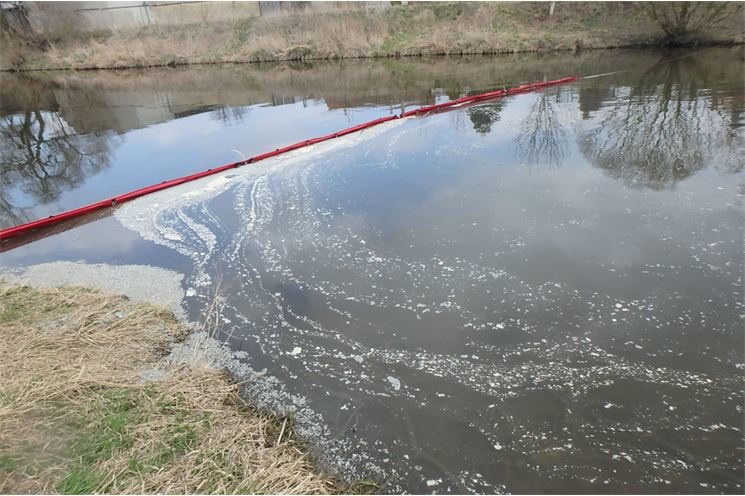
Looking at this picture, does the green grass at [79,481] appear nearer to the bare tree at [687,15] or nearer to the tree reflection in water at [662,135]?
the tree reflection in water at [662,135]

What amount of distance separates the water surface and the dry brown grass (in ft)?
1.14

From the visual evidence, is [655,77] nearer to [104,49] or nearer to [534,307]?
[534,307]

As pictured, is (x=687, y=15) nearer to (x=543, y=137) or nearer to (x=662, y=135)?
(x=662, y=135)

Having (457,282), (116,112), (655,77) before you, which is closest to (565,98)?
(655,77)

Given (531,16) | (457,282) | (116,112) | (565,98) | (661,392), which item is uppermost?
(531,16)

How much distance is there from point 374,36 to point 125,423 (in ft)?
73.6

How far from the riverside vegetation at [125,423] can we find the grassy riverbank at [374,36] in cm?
2049

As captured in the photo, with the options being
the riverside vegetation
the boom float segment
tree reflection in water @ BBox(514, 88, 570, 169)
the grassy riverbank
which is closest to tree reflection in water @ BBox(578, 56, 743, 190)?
tree reflection in water @ BBox(514, 88, 570, 169)

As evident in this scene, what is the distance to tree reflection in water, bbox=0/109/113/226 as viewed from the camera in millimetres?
6992

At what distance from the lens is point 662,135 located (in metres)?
7.31

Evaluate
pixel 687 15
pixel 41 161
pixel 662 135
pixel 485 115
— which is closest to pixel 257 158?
pixel 41 161

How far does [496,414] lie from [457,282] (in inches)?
58.8

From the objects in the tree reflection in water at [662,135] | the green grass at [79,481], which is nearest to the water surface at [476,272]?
the tree reflection in water at [662,135]

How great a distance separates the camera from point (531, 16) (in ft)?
71.7
